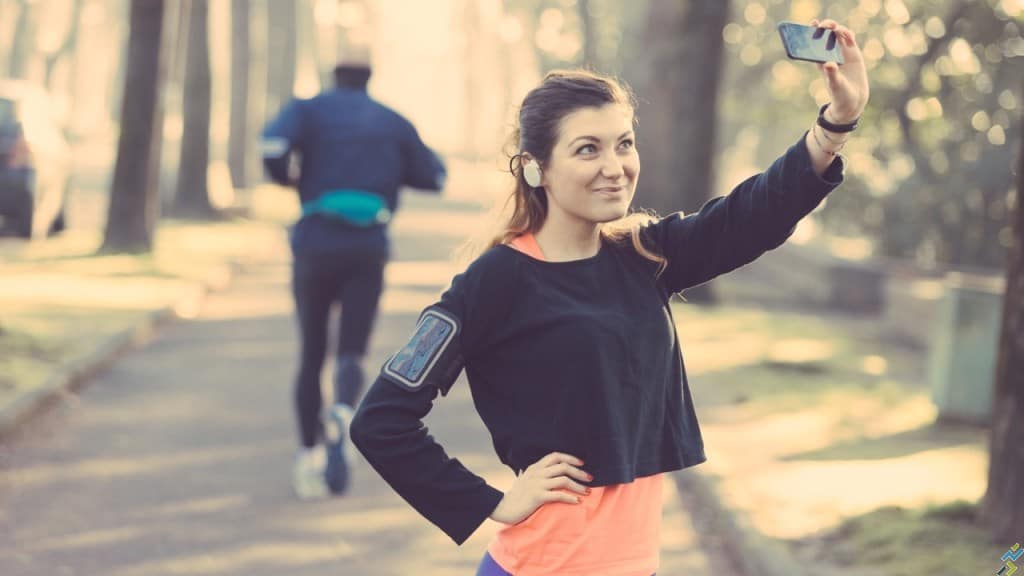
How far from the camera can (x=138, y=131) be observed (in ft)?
63.8

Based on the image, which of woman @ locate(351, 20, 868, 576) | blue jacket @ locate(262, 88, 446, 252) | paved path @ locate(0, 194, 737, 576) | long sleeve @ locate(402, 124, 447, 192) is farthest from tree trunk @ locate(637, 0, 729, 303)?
woman @ locate(351, 20, 868, 576)

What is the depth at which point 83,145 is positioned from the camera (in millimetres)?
75562

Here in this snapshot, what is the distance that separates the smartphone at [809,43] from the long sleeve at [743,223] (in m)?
0.21

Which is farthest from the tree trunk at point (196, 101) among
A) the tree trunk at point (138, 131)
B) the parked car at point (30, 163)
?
the tree trunk at point (138, 131)

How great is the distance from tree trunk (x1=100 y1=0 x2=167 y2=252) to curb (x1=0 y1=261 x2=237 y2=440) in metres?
2.50

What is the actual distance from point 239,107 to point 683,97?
16339 mm

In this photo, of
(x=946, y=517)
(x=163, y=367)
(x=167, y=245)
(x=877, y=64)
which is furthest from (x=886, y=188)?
(x=946, y=517)

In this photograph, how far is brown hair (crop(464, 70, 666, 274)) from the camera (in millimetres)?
3131

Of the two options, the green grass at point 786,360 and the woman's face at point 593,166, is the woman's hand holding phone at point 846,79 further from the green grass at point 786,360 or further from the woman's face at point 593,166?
the green grass at point 786,360

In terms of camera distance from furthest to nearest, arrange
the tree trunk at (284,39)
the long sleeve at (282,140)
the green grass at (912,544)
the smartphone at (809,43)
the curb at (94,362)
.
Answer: the tree trunk at (284,39) < the curb at (94,362) < the long sleeve at (282,140) < the green grass at (912,544) < the smartphone at (809,43)

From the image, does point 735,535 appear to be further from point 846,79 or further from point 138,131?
point 138,131

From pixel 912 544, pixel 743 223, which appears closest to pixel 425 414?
pixel 743 223

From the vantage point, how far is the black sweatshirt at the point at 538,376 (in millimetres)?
2984

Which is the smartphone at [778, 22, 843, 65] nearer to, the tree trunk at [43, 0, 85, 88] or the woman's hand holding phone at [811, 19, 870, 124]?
the woman's hand holding phone at [811, 19, 870, 124]
